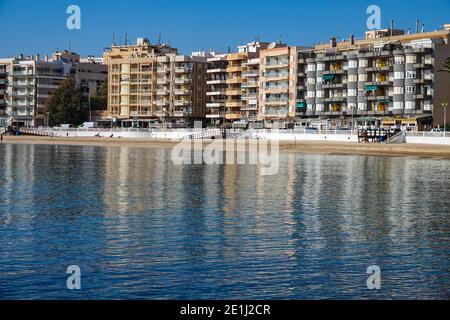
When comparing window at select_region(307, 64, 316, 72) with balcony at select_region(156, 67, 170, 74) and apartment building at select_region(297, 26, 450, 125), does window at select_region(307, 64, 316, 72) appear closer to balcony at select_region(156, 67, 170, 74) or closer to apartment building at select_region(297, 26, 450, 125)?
apartment building at select_region(297, 26, 450, 125)

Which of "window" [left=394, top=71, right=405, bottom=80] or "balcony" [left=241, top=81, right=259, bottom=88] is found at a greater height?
"balcony" [left=241, top=81, right=259, bottom=88]

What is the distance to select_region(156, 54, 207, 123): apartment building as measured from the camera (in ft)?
549

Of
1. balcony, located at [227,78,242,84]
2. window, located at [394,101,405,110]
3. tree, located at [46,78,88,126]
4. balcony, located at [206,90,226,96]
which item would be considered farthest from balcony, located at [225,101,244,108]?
window, located at [394,101,405,110]

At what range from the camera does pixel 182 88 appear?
168 metres

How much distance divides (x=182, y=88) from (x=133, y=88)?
12841 mm

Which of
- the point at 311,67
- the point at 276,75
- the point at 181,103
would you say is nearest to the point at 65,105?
the point at 181,103

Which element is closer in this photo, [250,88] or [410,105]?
[410,105]

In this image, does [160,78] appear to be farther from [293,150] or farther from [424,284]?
[424,284]

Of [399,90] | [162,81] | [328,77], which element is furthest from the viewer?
[162,81]

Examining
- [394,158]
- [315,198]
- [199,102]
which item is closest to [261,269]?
[315,198]

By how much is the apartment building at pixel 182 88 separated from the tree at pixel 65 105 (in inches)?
650

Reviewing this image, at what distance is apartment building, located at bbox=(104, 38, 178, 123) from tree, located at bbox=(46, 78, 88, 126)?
7895 millimetres

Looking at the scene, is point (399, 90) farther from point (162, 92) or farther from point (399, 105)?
point (162, 92)

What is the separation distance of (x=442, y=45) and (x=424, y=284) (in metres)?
105
